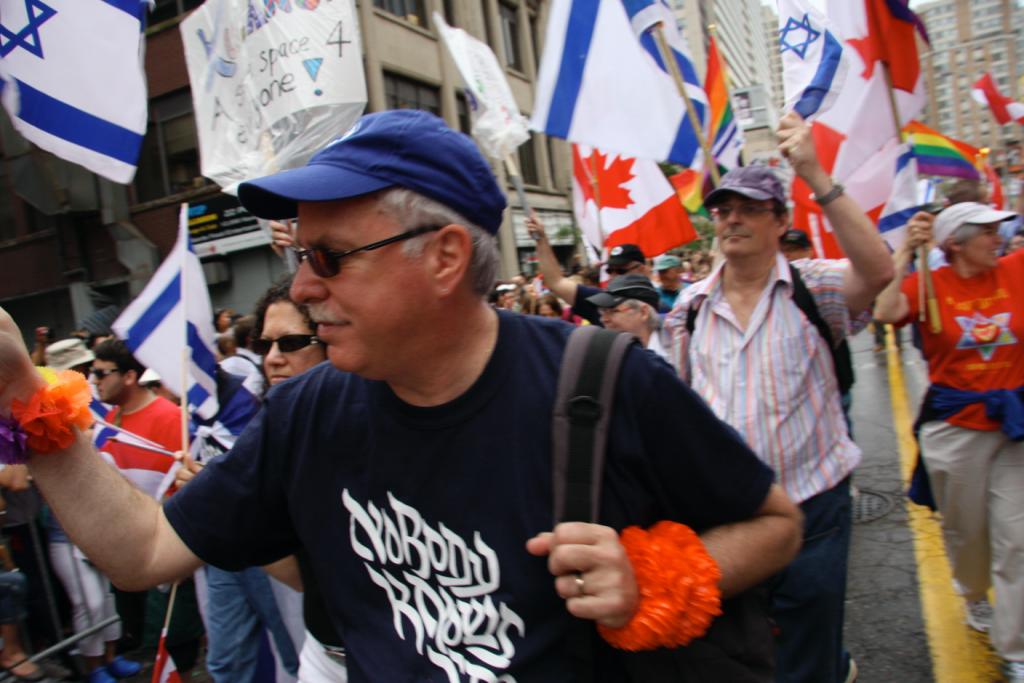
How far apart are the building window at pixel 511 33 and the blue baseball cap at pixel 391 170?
89.3ft

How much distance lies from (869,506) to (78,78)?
5.35 m

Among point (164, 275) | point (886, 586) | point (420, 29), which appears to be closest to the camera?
point (164, 275)

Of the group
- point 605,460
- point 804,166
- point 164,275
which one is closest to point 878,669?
point 804,166

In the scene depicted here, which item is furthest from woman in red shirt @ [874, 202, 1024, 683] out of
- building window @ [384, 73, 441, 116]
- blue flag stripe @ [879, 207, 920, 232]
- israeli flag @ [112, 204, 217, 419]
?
building window @ [384, 73, 441, 116]

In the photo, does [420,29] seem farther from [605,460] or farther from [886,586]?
[605,460]

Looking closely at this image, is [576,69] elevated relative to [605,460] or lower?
elevated

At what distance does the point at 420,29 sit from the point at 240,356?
1855cm

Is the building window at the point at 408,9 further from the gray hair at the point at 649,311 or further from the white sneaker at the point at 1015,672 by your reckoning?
the white sneaker at the point at 1015,672

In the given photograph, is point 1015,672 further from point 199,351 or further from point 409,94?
point 409,94

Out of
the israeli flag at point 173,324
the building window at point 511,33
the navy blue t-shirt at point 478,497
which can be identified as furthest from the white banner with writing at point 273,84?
the building window at point 511,33

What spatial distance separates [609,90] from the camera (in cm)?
523

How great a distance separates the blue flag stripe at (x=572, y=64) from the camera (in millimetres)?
5250

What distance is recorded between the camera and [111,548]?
1.63 metres

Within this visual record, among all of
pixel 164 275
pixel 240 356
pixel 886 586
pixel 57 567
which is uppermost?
pixel 164 275
